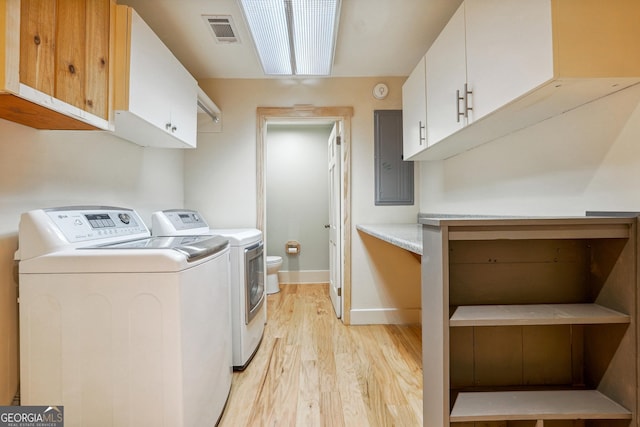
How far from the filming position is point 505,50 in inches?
46.0

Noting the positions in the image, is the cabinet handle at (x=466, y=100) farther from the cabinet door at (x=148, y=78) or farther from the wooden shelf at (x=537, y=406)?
the cabinet door at (x=148, y=78)

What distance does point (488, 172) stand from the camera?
72.9 inches

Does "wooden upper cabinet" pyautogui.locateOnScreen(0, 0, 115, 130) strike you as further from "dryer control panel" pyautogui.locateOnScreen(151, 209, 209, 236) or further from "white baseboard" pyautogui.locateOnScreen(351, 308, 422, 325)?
"white baseboard" pyautogui.locateOnScreen(351, 308, 422, 325)

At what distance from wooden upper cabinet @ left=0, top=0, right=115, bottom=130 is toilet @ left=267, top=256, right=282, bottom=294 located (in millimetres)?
2636

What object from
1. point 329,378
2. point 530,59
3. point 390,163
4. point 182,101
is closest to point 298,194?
point 390,163

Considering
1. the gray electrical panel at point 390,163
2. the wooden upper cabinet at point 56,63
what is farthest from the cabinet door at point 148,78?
the gray electrical panel at point 390,163

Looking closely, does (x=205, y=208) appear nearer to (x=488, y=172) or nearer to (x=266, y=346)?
(x=266, y=346)

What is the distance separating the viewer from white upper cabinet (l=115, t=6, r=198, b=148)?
1.39m

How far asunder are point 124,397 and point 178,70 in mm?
1804

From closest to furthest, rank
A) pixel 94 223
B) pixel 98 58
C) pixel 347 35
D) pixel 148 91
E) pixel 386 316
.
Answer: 1. pixel 98 58
2. pixel 94 223
3. pixel 148 91
4. pixel 347 35
5. pixel 386 316

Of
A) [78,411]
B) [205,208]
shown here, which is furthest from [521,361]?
[205,208]

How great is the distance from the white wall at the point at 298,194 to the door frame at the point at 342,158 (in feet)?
5.03

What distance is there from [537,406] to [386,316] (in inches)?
73.8

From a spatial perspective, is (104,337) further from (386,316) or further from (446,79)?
(386,316)
